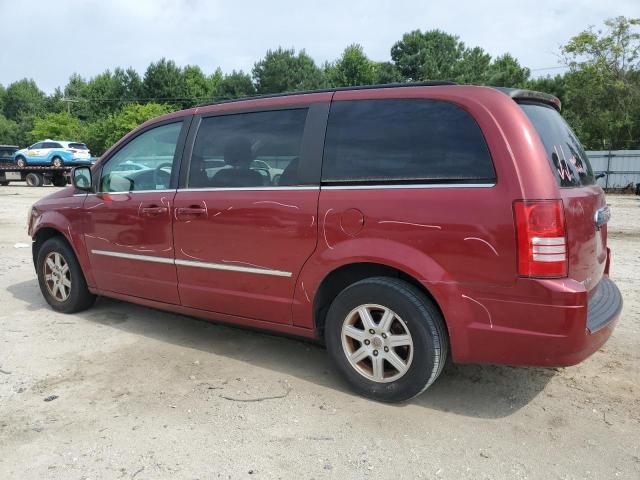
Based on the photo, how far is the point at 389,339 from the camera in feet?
10.7

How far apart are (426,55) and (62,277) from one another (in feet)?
141

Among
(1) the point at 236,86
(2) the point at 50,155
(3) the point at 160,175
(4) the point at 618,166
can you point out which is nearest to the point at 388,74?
(1) the point at 236,86

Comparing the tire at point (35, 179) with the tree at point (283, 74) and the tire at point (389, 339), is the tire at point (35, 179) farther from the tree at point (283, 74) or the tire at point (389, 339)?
the tire at point (389, 339)

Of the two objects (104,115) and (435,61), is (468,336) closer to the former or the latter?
(435,61)

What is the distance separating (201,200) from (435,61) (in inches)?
1702

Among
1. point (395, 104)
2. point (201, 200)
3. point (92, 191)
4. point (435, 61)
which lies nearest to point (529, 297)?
point (395, 104)

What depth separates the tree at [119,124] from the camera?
51562 millimetres

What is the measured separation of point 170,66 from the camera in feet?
184

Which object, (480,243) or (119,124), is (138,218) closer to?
(480,243)

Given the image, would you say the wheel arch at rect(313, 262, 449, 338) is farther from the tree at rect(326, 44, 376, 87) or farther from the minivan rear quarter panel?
the tree at rect(326, 44, 376, 87)

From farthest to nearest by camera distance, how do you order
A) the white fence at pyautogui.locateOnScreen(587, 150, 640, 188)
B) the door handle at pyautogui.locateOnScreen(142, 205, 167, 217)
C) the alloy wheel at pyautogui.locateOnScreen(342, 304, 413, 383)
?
the white fence at pyautogui.locateOnScreen(587, 150, 640, 188)
the door handle at pyautogui.locateOnScreen(142, 205, 167, 217)
the alloy wheel at pyautogui.locateOnScreen(342, 304, 413, 383)

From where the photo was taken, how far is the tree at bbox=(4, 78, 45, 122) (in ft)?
256

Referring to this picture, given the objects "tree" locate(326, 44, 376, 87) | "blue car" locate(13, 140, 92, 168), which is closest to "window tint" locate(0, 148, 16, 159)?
"blue car" locate(13, 140, 92, 168)

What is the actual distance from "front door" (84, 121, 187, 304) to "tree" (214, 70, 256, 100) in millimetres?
45854
